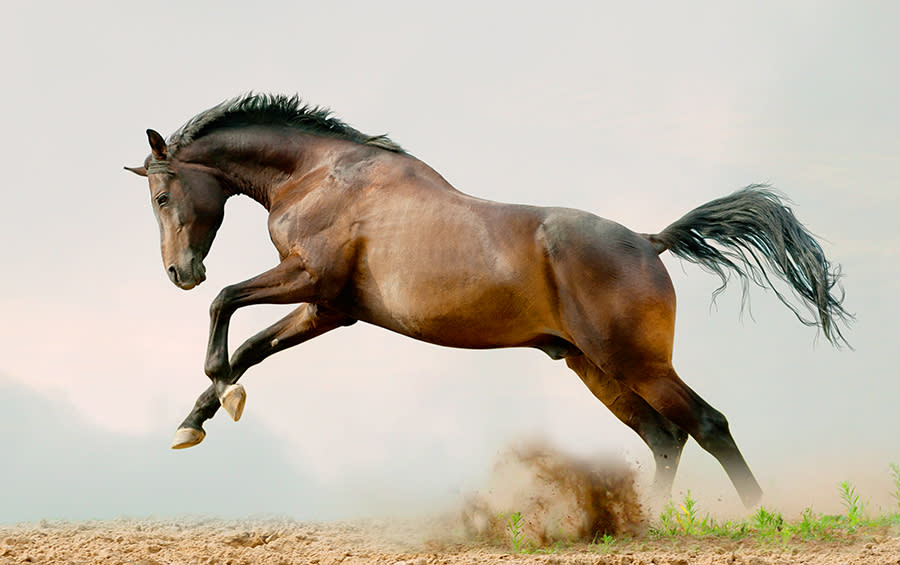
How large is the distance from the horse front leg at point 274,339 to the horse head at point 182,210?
69cm

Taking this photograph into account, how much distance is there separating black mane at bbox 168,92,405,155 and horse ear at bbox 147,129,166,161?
8 centimetres

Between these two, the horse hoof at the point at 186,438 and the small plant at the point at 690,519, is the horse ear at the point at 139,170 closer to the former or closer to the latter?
the horse hoof at the point at 186,438

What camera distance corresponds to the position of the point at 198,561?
18.1 ft

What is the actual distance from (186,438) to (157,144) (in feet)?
7.50

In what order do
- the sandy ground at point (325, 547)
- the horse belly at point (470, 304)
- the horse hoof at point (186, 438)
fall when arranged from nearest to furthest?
the sandy ground at point (325, 547) → the horse belly at point (470, 304) → the horse hoof at point (186, 438)

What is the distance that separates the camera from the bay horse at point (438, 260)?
20.6 ft

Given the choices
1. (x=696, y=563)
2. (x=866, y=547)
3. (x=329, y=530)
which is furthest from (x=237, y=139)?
(x=866, y=547)

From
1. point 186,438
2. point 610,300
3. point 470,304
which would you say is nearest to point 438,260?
point 470,304

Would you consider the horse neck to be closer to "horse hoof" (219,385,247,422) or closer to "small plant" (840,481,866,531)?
"horse hoof" (219,385,247,422)

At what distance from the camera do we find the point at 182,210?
7.14m

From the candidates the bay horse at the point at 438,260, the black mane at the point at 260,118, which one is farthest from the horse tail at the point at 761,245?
the black mane at the point at 260,118

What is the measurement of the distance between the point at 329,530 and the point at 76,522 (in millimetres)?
2462

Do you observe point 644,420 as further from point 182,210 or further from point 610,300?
point 182,210

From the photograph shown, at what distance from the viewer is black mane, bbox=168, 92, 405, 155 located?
287 inches
